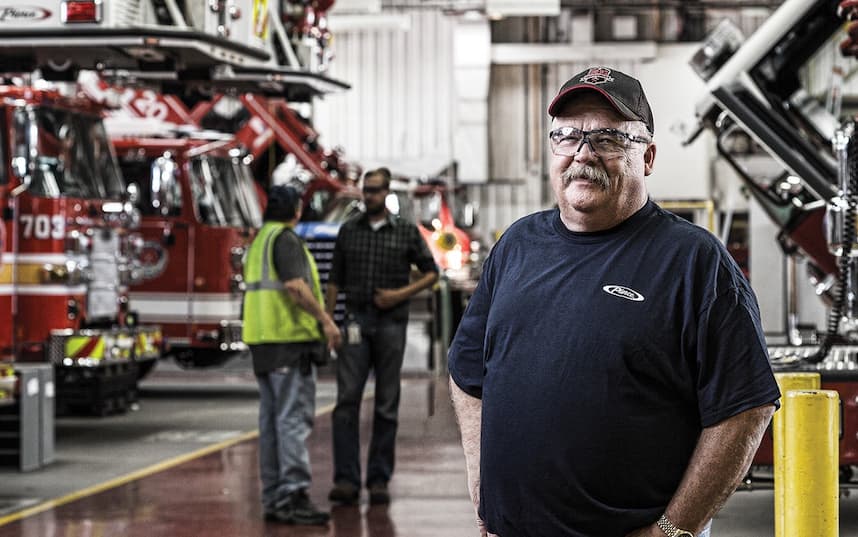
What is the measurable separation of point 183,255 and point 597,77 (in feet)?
42.3

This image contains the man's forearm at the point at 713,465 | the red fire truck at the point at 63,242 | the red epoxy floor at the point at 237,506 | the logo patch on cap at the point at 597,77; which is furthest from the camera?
the red fire truck at the point at 63,242

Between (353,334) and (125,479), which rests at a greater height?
(353,334)

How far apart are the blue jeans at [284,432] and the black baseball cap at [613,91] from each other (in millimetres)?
5231

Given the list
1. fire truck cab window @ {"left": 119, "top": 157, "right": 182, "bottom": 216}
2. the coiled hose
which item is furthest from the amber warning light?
fire truck cab window @ {"left": 119, "top": 157, "right": 182, "bottom": 216}

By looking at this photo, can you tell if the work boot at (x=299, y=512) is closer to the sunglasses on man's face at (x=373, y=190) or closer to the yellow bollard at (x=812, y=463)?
the sunglasses on man's face at (x=373, y=190)

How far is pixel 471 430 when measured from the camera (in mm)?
3715

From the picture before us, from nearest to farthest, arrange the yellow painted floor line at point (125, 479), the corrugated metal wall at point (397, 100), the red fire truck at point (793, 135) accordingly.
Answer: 1. the red fire truck at point (793, 135)
2. the yellow painted floor line at point (125, 479)
3. the corrugated metal wall at point (397, 100)

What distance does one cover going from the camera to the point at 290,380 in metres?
8.47

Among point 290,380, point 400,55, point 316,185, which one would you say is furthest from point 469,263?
point 290,380

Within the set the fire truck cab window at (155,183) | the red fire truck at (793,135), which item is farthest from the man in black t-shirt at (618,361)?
the fire truck cab window at (155,183)

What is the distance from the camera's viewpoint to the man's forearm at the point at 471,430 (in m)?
3.64

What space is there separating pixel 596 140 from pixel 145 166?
43.2 feet

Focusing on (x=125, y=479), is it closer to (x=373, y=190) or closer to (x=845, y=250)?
(x=373, y=190)

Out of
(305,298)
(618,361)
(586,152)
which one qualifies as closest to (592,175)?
(586,152)
